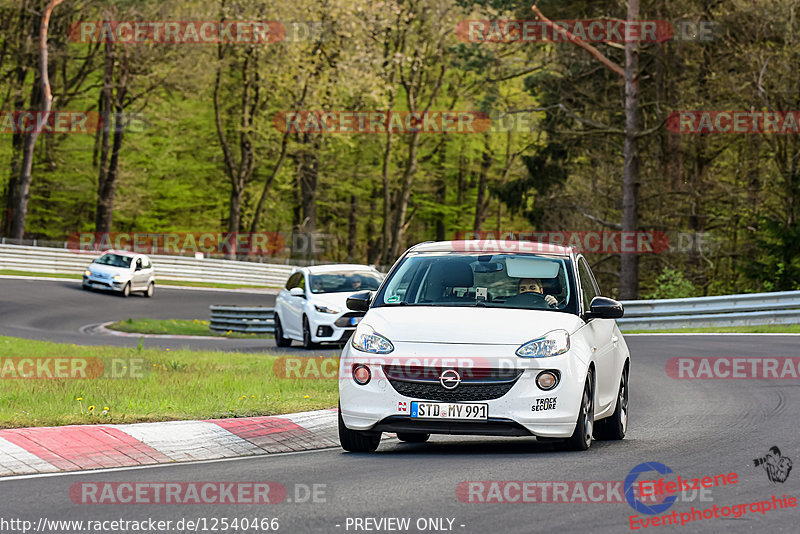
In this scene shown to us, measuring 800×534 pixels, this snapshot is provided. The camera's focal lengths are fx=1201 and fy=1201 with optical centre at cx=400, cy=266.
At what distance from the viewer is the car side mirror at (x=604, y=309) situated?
10.1 meters

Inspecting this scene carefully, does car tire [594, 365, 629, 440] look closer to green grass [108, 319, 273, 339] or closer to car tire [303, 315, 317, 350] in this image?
car tire [303, 315, 317, 350]

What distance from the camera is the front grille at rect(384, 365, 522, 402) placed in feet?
30.0

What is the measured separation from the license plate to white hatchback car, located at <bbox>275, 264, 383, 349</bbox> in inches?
567

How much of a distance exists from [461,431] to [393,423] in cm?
53

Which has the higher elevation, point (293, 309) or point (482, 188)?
point (482, 188)

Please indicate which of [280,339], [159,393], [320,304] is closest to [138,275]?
[280,339]

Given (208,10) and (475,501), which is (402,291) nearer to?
(475,501)

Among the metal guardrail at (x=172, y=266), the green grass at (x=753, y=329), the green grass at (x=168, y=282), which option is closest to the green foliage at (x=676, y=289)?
the green grass at (x=753, y=329)

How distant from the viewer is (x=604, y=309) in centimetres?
1015

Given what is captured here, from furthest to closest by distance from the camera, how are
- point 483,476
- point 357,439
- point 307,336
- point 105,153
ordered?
point 105,153 → point 307,336 → point 357,439 → point 483,476

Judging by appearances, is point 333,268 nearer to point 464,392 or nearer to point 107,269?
point 464,392

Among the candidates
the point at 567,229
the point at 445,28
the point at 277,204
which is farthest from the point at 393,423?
the point at 277,204

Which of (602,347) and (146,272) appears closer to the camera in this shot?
(602,347)

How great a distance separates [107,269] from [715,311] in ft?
82.2
